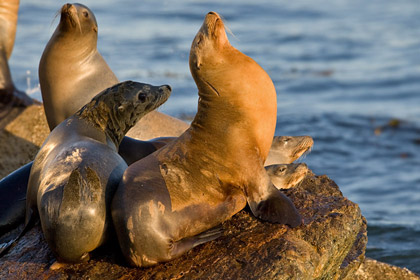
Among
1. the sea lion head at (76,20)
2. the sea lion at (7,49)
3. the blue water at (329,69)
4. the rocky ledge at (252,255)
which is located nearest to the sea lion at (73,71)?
the sea lion head at (76,20)

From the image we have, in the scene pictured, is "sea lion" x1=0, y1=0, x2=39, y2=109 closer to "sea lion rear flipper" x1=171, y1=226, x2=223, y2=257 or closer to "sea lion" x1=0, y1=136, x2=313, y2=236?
"sea lion" x1=0, y1=136, x2=313, y2=236

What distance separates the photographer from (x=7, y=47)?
10703 mm

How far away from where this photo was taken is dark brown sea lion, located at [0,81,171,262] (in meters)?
4.40

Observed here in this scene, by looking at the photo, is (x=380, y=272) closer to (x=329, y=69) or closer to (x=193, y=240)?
(x=193, y=240)

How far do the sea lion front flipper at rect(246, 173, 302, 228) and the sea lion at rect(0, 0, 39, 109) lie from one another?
5334 mm

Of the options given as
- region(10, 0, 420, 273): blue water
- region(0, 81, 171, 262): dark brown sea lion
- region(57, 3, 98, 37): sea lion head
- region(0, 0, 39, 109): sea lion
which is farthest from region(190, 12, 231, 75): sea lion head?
region(0, 0, 39, 109): sea lion

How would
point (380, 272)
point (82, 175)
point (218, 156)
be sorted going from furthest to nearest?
point (380, 272) < point (218, 156) < point (82, 175)

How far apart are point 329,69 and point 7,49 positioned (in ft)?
28.6

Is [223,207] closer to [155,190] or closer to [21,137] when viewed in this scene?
[155,190]

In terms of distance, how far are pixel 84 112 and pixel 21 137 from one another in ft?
10.6

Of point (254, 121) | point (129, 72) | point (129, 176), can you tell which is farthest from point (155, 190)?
point (129, 72)

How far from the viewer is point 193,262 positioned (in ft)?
14.5

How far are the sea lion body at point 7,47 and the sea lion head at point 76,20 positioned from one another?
2.01 meters

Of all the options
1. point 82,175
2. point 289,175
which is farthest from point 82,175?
point 289,175
